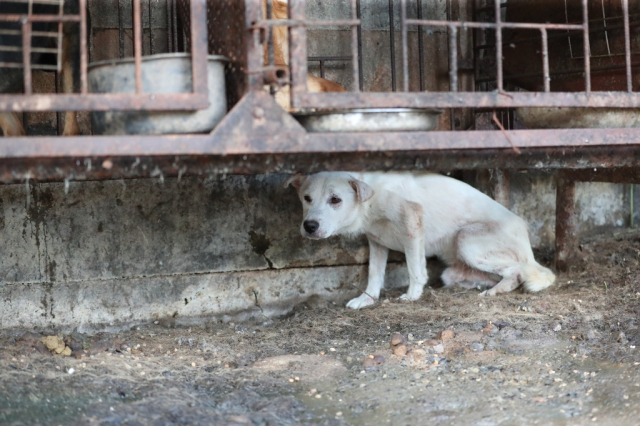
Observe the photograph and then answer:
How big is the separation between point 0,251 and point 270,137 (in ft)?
9.87

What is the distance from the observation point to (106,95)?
3.12m

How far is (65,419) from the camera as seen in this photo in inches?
125

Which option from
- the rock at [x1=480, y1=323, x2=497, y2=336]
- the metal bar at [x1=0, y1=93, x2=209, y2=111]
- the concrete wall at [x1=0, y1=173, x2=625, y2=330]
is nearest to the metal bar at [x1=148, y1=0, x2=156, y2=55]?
the concrete wall at [x1=0, y1=173, x2=625, y2=330]

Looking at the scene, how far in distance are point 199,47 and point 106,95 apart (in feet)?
1.59

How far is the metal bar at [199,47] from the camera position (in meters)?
3.22

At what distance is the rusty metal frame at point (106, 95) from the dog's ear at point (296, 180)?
242 cm

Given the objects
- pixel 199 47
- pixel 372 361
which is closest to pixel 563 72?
pixel 372 361

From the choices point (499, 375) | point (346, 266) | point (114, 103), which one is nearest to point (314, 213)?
point (346, 266)

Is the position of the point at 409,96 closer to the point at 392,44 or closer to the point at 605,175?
the point at 392,44

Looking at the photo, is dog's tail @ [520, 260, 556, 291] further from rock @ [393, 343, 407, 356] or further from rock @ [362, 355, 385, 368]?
rock @ [362, 355, 385, 368]

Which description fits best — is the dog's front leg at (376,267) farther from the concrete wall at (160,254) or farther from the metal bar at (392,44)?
the metal bar at (392,44)

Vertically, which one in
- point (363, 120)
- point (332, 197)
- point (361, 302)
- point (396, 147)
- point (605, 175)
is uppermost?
point (363, 120)

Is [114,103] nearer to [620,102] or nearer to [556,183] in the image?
[620,102]

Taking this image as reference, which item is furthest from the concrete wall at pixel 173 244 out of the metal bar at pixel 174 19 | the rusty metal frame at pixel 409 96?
the rusty metal frame at pixel 409 96
